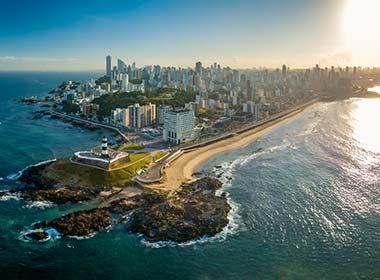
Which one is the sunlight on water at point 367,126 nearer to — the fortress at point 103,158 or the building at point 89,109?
the fortress at point 103,158

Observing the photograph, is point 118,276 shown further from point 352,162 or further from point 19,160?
point 352,162

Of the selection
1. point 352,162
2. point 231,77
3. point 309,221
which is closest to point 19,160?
point 309,221

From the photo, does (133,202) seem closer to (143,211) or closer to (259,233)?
(143,211)

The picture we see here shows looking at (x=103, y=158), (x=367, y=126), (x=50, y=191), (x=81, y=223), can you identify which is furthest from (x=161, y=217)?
(x=367, y=126)

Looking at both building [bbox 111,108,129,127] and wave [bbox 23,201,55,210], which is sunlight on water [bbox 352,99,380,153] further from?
wave [bbox 23,201,55,210]

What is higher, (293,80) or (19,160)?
(293,80)

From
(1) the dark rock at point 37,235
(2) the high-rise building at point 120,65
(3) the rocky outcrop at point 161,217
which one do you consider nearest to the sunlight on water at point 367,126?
(3) the rocky outcrop at point 161,217
